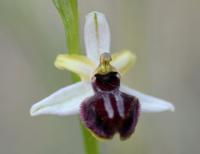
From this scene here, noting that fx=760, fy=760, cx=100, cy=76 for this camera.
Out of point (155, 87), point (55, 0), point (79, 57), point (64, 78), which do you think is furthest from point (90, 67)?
point (155, 87)

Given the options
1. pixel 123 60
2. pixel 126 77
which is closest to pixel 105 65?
pixel 123 60

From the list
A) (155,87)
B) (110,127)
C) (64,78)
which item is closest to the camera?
(110,127)

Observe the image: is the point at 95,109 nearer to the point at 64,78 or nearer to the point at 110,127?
the point at 110,127

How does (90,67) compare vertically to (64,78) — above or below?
below

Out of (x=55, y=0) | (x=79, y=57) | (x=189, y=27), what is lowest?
(x=79, y=57)

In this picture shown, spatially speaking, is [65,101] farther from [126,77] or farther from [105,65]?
[126,77]

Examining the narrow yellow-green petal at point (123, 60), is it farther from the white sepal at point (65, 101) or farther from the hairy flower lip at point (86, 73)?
the white sepal at point (65, 101)

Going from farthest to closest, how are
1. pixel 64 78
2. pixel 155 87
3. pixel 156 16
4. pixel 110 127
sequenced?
pixel 156 16, pixel 155 87, pixel 64 78, pixel 110 127

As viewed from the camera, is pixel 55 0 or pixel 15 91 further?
pixel 15 91
